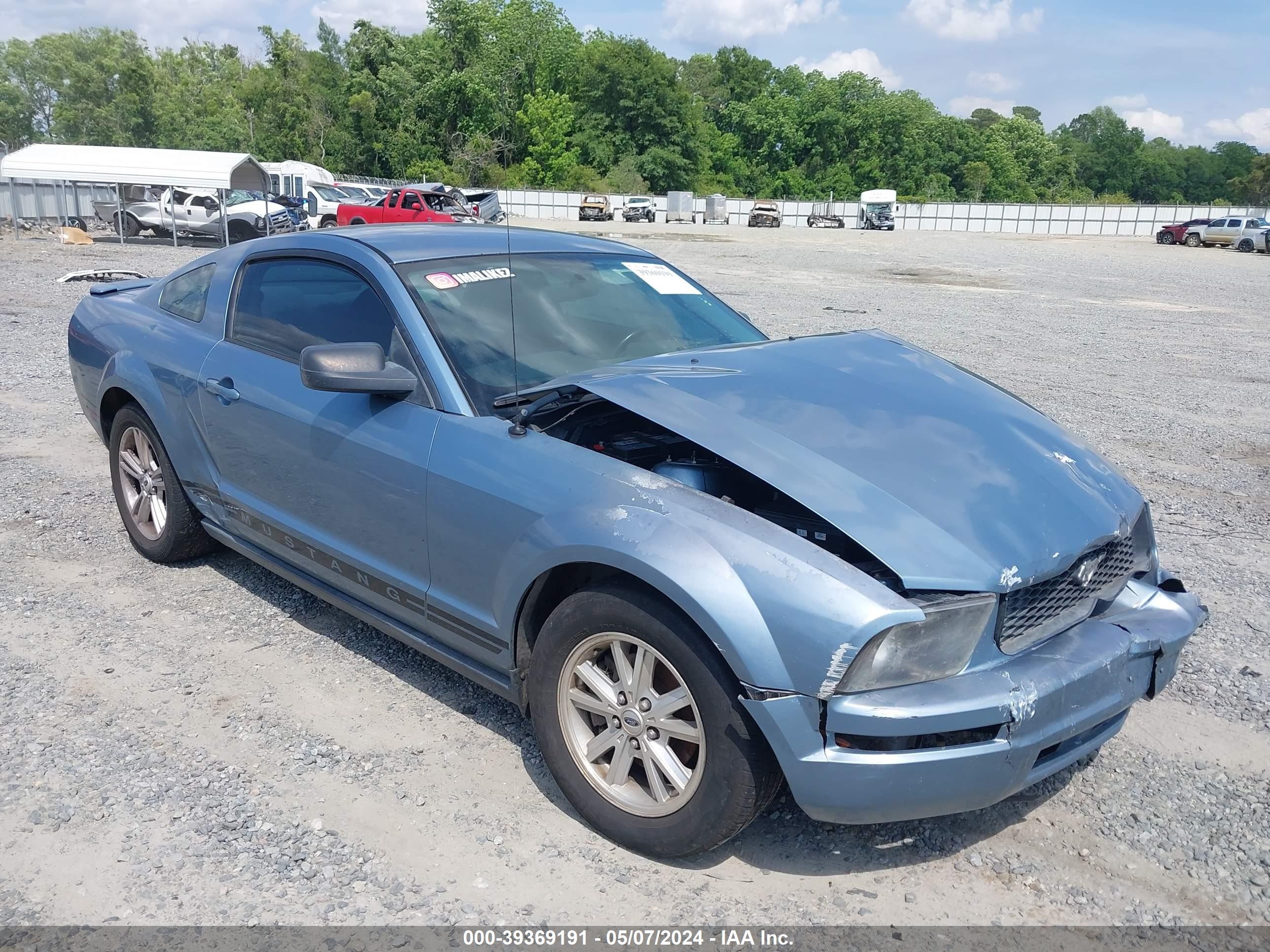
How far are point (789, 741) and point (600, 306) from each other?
6.74ft

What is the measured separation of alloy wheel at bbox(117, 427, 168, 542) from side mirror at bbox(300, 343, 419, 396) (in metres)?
1.81

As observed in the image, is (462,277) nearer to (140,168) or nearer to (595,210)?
(140,168)

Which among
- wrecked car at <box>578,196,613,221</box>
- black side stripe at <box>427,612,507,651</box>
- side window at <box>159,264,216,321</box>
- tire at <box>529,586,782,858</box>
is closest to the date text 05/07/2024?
tire at <box>529,586,782,858</box>

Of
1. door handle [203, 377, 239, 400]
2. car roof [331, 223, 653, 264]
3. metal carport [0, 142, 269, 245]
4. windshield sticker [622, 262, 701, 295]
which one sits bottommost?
door handle [203, 377, 239, 400]

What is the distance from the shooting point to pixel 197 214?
86.8 feet

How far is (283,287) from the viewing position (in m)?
4.07

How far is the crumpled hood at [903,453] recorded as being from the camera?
2510 mm

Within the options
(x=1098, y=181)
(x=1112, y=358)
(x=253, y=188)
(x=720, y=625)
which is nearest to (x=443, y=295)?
(x=720, y=625)

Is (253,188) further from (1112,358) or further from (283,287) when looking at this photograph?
(283,287)

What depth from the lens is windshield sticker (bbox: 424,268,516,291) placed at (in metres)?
3.58

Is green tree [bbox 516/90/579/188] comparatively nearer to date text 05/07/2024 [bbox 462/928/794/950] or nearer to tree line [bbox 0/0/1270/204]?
tree line [bbox 0/0/1270/204]

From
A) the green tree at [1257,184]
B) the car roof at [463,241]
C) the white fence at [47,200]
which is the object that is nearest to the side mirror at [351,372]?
the car roof at [463,241]

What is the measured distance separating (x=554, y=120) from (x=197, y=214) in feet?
197

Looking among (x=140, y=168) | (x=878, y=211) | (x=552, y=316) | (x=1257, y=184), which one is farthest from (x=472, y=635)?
(x=1257, y=184)
